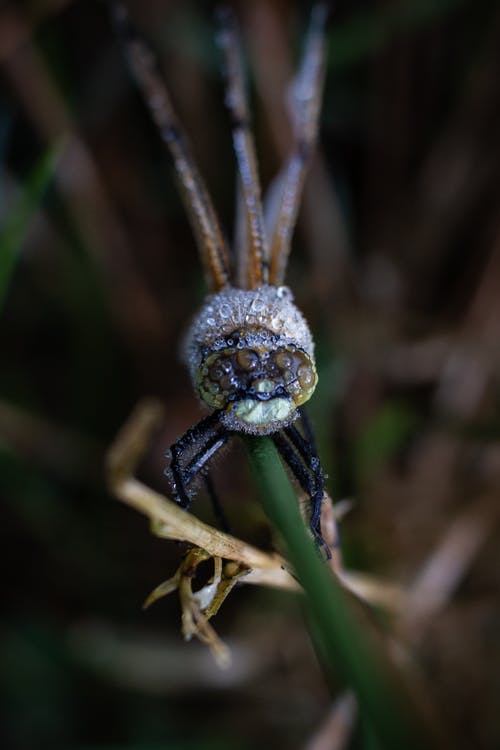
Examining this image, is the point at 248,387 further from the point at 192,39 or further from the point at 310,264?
the point at 192,39

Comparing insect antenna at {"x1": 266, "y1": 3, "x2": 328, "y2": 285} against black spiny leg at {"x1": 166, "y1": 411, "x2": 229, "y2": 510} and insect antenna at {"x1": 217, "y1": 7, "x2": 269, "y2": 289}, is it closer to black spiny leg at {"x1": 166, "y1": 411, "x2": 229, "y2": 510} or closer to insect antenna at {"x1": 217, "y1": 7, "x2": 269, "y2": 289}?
insect antenna at {"x1": 217, "y1": 7, "x2": 269, "y2": 289}

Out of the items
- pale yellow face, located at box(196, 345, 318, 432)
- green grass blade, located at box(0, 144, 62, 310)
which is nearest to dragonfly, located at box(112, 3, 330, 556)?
pale yellow face, located at box(196, 345, 318, 432)

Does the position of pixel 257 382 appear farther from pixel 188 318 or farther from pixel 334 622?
pixel 188 318

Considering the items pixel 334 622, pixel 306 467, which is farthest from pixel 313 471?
pixel 334 622

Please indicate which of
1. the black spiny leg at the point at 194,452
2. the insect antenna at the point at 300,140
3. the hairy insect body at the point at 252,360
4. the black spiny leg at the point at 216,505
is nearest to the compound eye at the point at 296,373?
the hairy insect body at the point at 252,360

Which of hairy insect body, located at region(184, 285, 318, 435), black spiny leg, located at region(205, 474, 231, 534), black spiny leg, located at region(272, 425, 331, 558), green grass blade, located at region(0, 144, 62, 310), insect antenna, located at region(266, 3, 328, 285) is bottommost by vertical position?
black spiny leg, located at region(205, 474, 231, 534)
